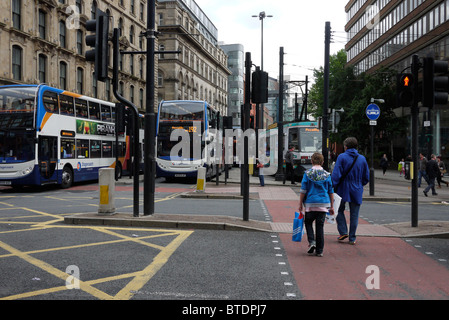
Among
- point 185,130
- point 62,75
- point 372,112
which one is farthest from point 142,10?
point 372,112

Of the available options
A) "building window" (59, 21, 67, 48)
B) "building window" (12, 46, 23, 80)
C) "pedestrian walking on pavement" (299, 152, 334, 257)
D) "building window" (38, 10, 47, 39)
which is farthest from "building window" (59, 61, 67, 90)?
"pedestrian walking on pavement" (299, 152, 334, 257)

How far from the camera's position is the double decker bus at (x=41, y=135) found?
17.0m

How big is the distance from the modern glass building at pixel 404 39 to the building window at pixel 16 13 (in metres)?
24.6

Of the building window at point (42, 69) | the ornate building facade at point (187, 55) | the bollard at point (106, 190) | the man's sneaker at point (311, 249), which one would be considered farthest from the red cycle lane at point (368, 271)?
the ornate building facade at point (187, 55)

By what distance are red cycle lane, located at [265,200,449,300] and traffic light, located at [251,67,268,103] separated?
9.95 ft

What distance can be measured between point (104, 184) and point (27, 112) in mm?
8953

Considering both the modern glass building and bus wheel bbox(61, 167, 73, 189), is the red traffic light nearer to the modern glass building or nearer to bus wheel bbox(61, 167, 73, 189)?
the modern glass building

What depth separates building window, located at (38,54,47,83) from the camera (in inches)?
1244

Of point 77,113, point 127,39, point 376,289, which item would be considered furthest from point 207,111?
point 127,39

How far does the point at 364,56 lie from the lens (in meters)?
56.7

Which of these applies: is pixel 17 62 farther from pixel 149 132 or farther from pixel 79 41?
pixel 149 132

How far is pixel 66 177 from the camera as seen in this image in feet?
63.5

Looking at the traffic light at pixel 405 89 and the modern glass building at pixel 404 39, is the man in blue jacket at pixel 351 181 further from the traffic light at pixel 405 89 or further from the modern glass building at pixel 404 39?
the modern glass building at pixel 404 39
